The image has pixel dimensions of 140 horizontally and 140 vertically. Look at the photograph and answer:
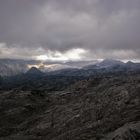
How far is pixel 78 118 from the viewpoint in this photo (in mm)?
89125

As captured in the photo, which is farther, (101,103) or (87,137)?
(101,103)

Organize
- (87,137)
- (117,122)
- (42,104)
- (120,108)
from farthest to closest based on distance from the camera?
1. (42,104)
2. (120,108)
3. (117,122)
4. (87,137)

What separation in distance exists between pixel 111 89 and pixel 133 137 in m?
60.9

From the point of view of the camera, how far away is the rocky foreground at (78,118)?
65.6 m

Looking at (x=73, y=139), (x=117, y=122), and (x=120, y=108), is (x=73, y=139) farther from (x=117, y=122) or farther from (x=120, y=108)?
(x=120, y=108)

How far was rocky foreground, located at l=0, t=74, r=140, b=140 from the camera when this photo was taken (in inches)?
2581

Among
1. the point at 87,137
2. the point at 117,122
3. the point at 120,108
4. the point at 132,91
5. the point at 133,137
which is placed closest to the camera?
the point at 133,137

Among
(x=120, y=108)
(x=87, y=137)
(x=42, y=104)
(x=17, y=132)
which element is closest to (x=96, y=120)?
(x=120, y=108)

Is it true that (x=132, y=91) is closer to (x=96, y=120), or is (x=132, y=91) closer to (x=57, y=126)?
(x=96, y=120)

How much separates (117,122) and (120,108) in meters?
16.5

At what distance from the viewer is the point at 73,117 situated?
299 feet

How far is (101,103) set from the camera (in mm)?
98562

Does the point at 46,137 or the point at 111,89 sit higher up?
the point at 111,89

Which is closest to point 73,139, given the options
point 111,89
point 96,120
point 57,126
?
point 96,120
